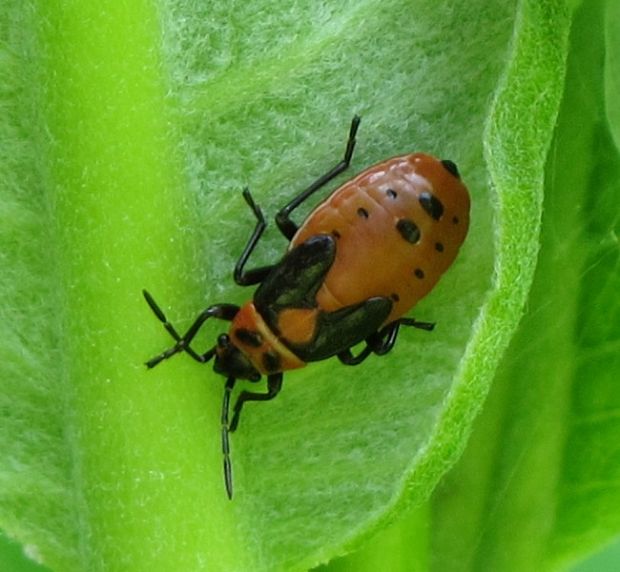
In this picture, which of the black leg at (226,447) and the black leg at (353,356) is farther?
the black leg at (353,356)

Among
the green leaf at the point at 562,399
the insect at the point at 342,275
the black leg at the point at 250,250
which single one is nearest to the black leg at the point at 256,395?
the insect at the point at 342,275

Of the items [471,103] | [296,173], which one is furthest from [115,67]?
[471,103]

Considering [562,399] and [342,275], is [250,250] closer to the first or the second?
[342,275]

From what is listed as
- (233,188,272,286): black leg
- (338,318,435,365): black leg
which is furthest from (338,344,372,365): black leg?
(233,188,272,286): black leg

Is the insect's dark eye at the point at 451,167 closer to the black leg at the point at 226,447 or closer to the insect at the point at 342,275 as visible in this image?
the insect at the point at 342,275

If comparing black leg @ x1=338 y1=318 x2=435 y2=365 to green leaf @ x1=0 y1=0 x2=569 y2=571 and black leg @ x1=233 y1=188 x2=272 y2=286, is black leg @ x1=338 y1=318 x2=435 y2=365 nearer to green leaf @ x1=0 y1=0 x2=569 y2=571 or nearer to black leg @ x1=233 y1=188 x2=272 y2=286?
green leaf @ x1=0 y1=0 x2=569 y2=571

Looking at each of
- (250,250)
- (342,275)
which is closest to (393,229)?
(342,275)
